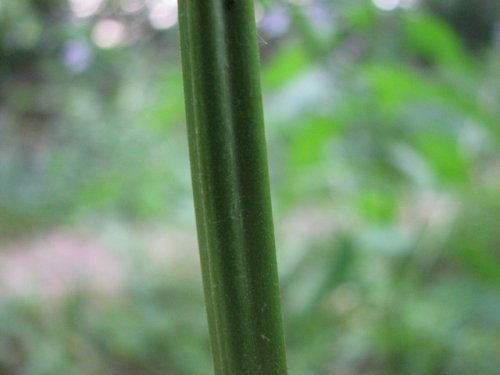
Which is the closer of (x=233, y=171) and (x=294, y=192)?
(x=233, y=171)

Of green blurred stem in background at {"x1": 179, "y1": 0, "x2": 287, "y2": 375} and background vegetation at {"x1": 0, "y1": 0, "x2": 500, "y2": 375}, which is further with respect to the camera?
background vegetation at {"x1": 0, "y1": 0, "x2": 500, "y2": 375}

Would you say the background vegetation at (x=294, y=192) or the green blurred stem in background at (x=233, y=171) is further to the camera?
the background vegetation at (x=294, y=192)

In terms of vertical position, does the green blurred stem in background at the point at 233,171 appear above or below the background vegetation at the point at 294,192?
below

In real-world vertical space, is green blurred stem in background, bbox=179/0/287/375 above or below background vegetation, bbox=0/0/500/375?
below

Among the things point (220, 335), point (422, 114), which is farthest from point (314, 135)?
point (220, 335)

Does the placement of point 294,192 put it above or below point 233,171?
above
